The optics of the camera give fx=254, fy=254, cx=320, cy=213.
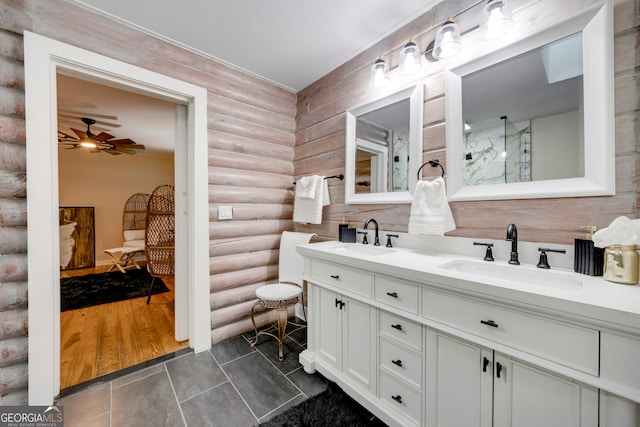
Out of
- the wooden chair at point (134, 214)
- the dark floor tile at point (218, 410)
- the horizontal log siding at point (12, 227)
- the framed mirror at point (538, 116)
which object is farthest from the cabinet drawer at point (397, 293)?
the wooden chair at point (134, 214)

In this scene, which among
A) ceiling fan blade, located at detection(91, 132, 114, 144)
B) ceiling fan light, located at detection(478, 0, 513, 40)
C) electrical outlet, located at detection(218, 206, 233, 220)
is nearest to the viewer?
ceiling fan light, located at detection(478, 0, 513, 40)

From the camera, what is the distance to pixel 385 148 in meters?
1.97

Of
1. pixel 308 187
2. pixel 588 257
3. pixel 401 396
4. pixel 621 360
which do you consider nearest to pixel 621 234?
pixel 588 257

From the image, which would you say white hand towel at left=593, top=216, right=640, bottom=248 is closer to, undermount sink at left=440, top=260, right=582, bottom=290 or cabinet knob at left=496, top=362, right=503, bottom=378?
undermount sink at left=440, top=260, right=582, bottom=290

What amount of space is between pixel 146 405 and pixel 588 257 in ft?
8.00

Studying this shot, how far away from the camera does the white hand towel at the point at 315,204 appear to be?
7.62ft

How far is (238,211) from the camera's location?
93.8 inches

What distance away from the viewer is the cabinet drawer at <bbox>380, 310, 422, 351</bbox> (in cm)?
122

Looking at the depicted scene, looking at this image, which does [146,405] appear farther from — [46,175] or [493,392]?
[493,392]

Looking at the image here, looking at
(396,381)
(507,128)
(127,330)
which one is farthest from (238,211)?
(507,128)

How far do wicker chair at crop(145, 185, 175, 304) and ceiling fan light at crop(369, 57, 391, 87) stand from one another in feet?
8.87

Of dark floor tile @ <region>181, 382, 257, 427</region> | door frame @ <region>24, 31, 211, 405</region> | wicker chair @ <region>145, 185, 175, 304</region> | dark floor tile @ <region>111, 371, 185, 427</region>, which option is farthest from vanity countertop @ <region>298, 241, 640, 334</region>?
wicker chair @ <region>145, 185, 175, 304</region>

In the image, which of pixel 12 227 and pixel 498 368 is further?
pixel 12 227

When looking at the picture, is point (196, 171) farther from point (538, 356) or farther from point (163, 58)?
point (538, 356)
